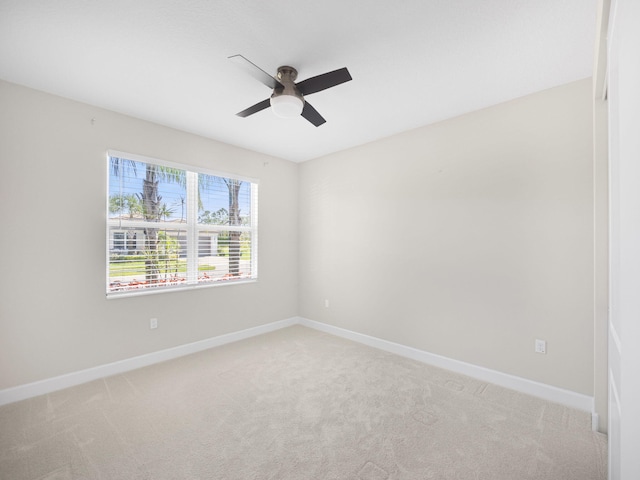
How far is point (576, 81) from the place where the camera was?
2348mm

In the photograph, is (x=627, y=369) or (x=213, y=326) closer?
(x=627, y=369)

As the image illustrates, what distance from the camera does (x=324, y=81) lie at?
6.41 feet

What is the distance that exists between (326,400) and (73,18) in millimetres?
3233

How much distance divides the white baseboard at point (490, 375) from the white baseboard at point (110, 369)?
5.58 feet

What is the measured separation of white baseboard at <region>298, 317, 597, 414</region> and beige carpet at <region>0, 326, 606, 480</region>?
0.09m

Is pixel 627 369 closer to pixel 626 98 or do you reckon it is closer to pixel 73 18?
pixel 626 98

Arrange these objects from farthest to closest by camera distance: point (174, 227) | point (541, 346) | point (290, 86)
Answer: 1. point (174, 227)
2. point (541, 346)
3. point (290, 86)

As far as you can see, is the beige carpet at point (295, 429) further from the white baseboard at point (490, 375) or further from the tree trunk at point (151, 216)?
the tree trunk at point (151, 216)

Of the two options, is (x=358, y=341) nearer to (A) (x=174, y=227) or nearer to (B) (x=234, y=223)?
(B) (x=234, y=223)

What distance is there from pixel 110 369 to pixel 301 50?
344 cm

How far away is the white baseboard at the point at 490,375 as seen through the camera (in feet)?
7.63

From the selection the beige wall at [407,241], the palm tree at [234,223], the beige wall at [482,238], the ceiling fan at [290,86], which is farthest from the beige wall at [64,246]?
the beige wall at [482,238]

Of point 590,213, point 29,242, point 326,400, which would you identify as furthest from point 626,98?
point 29,242

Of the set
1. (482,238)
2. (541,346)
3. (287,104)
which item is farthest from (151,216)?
(541,346)
